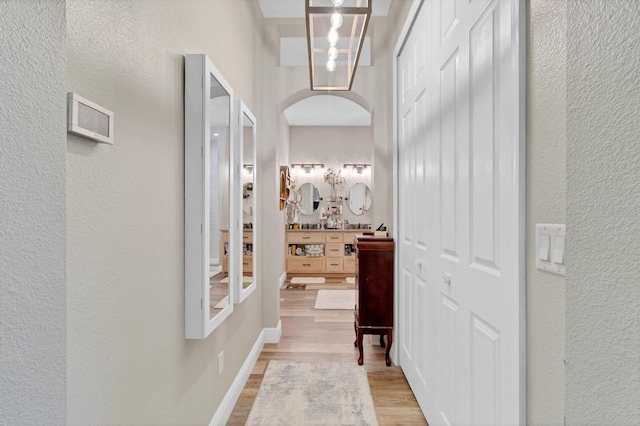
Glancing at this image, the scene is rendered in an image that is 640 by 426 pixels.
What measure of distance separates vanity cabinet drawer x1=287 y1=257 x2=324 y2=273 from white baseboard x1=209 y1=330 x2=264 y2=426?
3.72 meters

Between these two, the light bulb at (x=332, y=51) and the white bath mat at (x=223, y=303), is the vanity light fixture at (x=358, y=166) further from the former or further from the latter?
the white bath mat at (x=223, y=303)

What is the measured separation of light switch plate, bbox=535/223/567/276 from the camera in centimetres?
86

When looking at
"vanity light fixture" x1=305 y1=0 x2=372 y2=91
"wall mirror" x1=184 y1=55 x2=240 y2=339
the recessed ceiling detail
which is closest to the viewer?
"wall mirror" x1=184 y1=55 x2=240 y2=339

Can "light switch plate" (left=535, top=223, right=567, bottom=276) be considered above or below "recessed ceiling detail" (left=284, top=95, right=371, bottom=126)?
below

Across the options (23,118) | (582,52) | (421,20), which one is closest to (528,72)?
(582,52)

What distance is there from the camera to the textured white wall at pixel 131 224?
0.86 metres

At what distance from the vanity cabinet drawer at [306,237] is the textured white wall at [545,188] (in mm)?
5912

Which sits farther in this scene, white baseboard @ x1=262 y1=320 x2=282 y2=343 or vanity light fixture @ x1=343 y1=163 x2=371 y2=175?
vanity light fixture @ x1=343 y1=163 x2=371 y2=175

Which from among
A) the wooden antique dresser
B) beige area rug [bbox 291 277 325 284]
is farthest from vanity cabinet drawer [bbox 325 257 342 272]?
the wooden antique dresser

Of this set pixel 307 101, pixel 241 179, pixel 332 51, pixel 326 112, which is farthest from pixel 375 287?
pixel 326 112

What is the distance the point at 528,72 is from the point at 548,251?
507mm

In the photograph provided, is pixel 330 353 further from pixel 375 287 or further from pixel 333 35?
pixel 333 35

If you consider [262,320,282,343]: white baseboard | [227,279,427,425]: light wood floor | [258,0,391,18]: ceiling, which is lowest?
[227,279,427,425]: light wood floor

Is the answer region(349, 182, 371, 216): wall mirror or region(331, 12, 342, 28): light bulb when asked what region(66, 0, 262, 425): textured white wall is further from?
region(349, 182, 371, 216): wall mirror
